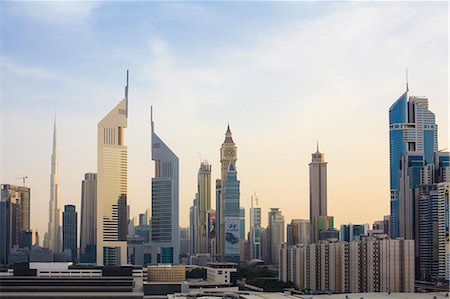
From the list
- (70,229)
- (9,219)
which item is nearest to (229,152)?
(70,229)

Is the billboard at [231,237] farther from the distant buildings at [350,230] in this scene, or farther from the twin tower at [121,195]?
the distant buildings at [350,230]

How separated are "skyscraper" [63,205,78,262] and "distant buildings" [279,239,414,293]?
132ft

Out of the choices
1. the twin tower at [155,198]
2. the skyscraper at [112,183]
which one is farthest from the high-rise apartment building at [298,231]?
the skyscraper at [112,183]

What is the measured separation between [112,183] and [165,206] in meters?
5.76

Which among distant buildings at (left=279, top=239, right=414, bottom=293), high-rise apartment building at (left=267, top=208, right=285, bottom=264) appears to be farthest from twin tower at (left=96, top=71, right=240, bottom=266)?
distant buildings at (left=279, top=239, right=414, bottom=293)

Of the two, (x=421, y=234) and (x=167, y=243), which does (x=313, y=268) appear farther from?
(x=167, y=243)

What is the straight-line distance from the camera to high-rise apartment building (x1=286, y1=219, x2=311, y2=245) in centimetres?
6962

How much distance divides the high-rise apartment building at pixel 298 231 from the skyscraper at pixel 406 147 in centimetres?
1243

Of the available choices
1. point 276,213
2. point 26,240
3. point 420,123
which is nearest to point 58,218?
point 26,240

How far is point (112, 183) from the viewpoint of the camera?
65312 mm

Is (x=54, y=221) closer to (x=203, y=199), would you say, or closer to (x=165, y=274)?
(x=203, y=199)

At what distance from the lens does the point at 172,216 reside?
68.6 meters

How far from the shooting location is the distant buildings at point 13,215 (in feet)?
209

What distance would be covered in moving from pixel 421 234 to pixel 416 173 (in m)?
6.54
